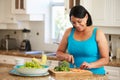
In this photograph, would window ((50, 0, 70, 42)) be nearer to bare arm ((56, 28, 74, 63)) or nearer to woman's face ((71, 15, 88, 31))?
bare arm ((56, 28, 74, 63))

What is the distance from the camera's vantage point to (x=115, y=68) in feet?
11.5

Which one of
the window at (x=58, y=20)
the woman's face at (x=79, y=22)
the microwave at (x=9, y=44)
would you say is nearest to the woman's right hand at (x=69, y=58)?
the woman's face at (x=79, y=22)

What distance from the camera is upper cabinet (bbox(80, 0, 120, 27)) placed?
3.70m

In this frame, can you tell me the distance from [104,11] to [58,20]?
126cm

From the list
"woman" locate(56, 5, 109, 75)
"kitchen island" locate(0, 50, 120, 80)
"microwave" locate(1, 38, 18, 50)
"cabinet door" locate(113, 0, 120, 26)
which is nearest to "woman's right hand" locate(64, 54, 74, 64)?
"woman" locate(56, 5, 109, 75)

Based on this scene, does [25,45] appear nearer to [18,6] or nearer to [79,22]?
[18,6]

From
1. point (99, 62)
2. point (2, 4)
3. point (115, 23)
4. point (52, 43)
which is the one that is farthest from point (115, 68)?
point (2, 4)

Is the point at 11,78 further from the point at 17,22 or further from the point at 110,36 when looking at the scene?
the point at 17,22

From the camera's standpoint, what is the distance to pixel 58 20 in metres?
4.85

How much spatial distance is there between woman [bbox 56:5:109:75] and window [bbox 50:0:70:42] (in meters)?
2.24

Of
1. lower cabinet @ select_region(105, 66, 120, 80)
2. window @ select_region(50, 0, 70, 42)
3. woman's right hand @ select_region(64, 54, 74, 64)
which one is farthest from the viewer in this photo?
window @ select_region(50, 0, 70, 42)

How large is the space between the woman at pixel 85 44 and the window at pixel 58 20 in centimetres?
224

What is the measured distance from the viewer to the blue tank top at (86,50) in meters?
2.43

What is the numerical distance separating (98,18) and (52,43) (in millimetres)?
1291
